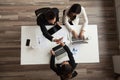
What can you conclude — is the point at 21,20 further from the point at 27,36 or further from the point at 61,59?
the point at 61,59

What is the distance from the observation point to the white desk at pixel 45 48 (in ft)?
6.44

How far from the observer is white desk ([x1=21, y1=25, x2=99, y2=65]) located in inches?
77.2

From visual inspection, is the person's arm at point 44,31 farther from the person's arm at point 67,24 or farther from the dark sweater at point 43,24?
the person's arm at point 67,24

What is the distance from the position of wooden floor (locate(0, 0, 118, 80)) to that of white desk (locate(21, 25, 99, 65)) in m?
0.62

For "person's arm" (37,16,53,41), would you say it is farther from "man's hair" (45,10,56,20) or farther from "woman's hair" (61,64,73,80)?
"woman's hair" (61,64,73,80)

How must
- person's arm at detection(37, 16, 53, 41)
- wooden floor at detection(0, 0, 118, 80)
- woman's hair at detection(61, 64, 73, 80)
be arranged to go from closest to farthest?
woman's hair at detection(61, 64, 73, 80), person's arm at detection(37, 16, 53, 41), wooden floor at detection(0, 0, 118, 80)

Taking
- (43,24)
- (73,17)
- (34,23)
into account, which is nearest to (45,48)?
(43,24)

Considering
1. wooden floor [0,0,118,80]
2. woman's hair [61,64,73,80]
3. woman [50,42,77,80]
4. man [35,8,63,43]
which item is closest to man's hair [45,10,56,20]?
man [35,8,63,43]

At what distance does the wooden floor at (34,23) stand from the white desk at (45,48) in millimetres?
620

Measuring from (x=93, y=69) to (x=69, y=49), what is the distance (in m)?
0.79

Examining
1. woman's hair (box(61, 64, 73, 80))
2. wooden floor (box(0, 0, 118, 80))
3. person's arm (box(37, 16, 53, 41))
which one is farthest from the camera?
wooden floor (box(0, 0, 118, 80))

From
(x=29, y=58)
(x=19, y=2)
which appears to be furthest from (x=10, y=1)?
(x=29, y=58)

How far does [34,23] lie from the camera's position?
9.01ft

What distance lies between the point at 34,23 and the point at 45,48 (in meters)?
0.84
